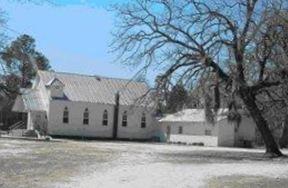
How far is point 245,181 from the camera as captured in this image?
23.1 meters

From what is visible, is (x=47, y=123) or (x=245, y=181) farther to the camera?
(x=47, y=123)

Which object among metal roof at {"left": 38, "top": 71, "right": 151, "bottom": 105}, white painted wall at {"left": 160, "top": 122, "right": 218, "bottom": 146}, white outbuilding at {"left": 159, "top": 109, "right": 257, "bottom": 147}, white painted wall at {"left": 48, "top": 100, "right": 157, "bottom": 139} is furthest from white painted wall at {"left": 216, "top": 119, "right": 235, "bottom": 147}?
metal roof at {"left": 38, "top": 71, "right": 151, "bottom": 105}

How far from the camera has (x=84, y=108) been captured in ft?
263

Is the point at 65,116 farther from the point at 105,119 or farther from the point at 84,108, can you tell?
the point at 105,119

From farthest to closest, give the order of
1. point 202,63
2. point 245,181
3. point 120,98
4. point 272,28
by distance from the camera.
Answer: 1. point 120,98
2. point 202,63
3. point 272,28
4. point 245,181

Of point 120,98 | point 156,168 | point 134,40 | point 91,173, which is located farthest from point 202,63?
point 120,98

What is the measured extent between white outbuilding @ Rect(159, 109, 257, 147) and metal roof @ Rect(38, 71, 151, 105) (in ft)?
18.9

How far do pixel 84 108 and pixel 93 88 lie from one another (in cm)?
389

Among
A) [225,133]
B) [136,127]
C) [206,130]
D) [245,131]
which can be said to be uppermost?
[136,127]

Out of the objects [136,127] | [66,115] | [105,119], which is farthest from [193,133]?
[66,115]

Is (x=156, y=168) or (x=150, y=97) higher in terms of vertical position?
(x=150, y=97)

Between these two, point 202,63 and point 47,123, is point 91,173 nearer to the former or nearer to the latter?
point 202,63

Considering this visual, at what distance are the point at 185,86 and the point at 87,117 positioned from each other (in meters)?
40.0

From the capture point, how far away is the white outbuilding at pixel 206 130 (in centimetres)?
7400
